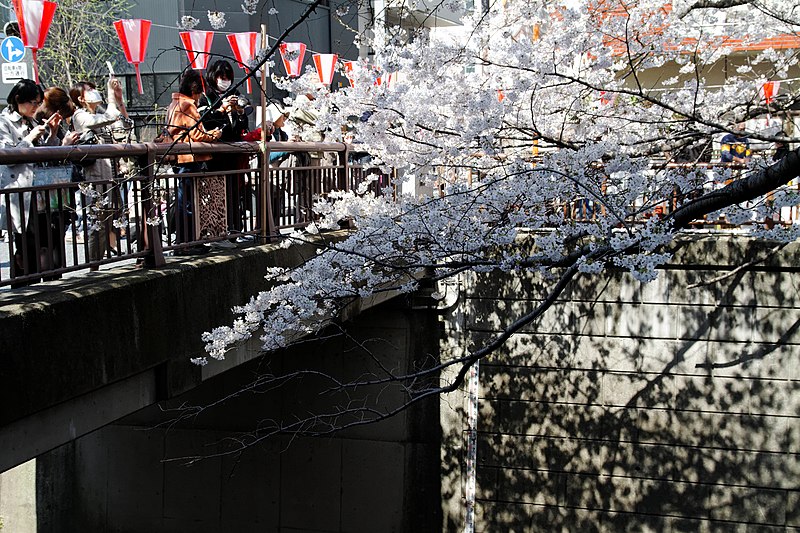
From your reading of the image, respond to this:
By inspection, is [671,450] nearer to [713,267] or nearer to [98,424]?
[713,267]

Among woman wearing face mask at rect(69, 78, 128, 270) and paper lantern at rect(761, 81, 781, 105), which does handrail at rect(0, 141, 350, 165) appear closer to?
woman wearing face mask at rect(69, 78, 128, 270)

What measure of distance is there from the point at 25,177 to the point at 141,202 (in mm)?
714

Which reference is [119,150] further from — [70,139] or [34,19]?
[34,19]

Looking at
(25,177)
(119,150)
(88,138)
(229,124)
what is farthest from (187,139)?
(25,177)

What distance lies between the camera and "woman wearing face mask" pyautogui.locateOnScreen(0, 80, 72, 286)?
5.32m

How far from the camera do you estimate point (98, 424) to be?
5598mm

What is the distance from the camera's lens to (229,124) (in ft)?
25.5

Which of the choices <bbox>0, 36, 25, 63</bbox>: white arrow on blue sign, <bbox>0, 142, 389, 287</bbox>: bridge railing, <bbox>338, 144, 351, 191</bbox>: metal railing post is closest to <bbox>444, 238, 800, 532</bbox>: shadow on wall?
<bbox>338, 144, 351, 191</bbox>: metal railing post

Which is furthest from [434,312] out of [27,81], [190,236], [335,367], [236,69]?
[236,69]

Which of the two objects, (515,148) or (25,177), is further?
(515,148)

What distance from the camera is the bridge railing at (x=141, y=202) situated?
538 centimetres

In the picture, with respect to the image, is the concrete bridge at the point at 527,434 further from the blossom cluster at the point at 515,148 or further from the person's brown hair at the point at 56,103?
the person's brown hair at the point at 56,103

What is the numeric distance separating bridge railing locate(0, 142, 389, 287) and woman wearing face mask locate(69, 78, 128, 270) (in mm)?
14

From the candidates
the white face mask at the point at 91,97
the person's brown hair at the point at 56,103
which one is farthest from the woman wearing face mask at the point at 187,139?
the white face mask at the point at 91,97
